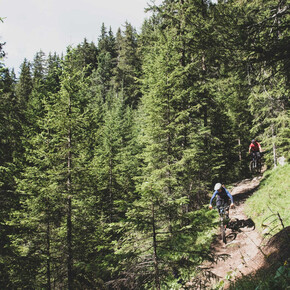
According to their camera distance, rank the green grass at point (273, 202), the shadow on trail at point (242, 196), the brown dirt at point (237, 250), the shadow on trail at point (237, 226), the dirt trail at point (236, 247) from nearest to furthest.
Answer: the brown dirt at point (237, 250), the dirt trail at point (236, 247), the green grass at point (273, 202), the shadow on trail at point (237, 226), the shadow on trail at point (242, 196)

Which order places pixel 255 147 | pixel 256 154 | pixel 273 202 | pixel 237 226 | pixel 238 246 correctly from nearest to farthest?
pixel 238 246 → pixel 273 202 → pixel 237 226 → pixel 255 147 → pixel 256 154

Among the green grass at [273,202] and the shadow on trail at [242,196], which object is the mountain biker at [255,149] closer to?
the green grass at [273,202]

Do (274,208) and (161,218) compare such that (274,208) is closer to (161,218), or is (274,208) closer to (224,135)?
(161,218)

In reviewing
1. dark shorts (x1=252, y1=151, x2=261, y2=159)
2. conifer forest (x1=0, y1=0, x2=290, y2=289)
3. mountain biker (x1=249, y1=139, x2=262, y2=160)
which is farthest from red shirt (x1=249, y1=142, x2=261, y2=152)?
conifer forest (x1=0, y1=0, x2=290, y2=289)

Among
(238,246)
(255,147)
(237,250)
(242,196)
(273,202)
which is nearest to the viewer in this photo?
(237,250)

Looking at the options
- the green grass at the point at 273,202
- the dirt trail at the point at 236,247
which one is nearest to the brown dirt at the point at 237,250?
the dirt trail at the point at 236,247

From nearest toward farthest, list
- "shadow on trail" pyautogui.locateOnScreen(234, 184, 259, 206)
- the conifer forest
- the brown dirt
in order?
the conifer forest, the brown dirt, "shadow on trail" pyautogui.locateOnScreen(234, 184, 259, 206)

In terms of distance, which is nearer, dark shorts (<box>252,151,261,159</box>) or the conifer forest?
the conifer forest

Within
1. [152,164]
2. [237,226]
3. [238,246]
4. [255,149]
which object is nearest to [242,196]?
[255,149]

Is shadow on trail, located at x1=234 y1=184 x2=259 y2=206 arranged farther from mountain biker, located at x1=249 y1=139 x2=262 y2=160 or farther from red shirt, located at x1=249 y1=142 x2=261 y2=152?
red shirt, located at x1=249 y1=142 x2=261 y2=152

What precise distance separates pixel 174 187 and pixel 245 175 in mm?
18063

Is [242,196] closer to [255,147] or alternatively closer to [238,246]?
[255,147]

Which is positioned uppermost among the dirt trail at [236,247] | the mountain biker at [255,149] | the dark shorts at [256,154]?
the mountain biker at [255,149]

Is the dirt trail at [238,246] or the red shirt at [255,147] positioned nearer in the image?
the dirt trail at [238,246]
